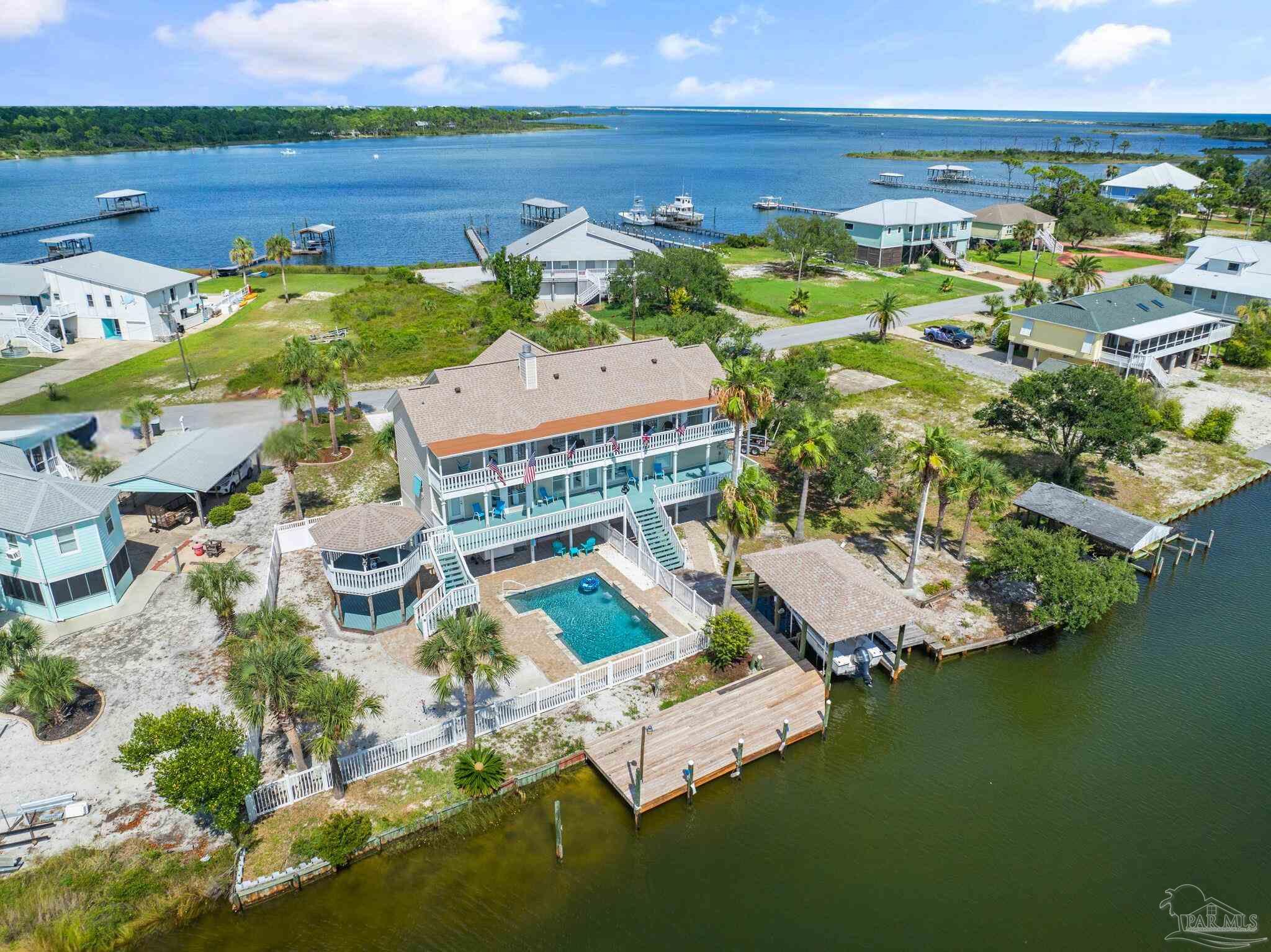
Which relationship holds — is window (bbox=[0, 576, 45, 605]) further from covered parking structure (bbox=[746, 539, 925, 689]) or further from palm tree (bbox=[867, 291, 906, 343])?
palm tree (bbox=[867, 291, 906, 343])

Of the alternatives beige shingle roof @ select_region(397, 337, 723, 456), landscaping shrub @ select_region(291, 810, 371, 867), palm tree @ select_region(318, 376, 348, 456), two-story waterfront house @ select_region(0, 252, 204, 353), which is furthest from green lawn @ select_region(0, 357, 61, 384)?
landscaping shrub @ select_region(291, 810, 371, 867)

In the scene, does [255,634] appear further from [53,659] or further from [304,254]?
[304,254]

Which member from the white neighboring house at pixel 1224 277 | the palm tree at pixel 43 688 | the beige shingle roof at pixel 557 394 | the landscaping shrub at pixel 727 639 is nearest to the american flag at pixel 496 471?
the beige shingle roof at pixel 557 394

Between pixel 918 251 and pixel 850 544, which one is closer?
pixel 850 544

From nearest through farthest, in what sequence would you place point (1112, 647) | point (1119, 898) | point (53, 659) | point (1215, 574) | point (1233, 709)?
point (1119, 898) < point (53, 659) < point (1233, 709) < point (1112, 647) < point (1215, 574)

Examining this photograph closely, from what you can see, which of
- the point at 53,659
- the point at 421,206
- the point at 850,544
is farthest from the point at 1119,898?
the point at 421,206

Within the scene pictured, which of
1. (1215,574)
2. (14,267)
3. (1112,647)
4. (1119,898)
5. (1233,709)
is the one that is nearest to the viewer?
(1119,898)

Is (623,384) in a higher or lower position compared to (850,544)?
higher

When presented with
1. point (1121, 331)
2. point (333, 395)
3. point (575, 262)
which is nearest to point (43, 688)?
point (333, 395)
